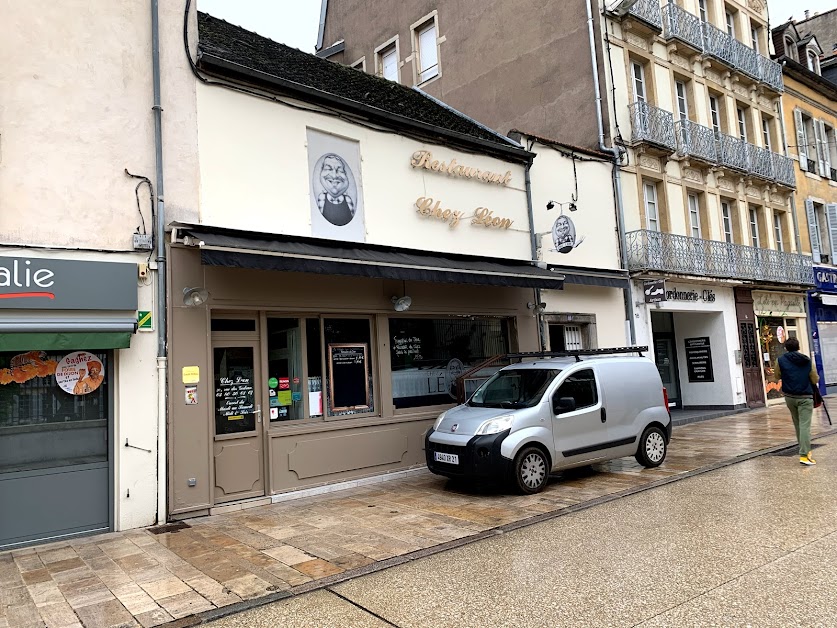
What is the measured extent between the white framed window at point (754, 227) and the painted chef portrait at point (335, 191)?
49.5 ft

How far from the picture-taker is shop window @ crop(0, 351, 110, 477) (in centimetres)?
668

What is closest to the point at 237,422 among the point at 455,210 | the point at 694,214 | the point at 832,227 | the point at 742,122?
the point at 455,210

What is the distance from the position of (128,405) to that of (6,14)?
4562 millimetres

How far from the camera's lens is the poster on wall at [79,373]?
22.8ft

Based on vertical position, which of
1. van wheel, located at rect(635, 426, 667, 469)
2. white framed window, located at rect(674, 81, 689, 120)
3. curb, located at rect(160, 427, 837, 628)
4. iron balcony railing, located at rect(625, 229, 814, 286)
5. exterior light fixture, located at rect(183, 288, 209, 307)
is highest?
white framed window, located at rect(674, 81, 689, 120)

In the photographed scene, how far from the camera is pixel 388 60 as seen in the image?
67.2 ft

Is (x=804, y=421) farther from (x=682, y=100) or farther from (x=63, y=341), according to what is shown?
(x=682, y=100)

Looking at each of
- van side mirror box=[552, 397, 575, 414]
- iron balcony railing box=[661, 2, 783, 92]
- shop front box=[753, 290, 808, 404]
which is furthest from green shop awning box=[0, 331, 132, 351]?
shop front box=[753, 290, 808, 404]

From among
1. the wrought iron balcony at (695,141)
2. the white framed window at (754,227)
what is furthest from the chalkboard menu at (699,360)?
the wrought iron balcony at (695,141)

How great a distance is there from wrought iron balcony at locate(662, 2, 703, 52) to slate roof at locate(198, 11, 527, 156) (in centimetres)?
678

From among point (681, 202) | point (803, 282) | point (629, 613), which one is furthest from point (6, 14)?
point (803, 282)

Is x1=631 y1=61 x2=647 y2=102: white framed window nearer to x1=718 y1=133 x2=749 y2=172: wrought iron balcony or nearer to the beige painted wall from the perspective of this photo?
x1=718 y1=133 x2=749 y2=172: wrought iron balcony

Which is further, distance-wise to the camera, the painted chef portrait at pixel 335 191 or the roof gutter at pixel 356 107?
the painted chef portrait at pixel 335 191

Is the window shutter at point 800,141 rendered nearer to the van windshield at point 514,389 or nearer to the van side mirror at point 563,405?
the van windshield at point 514,389
